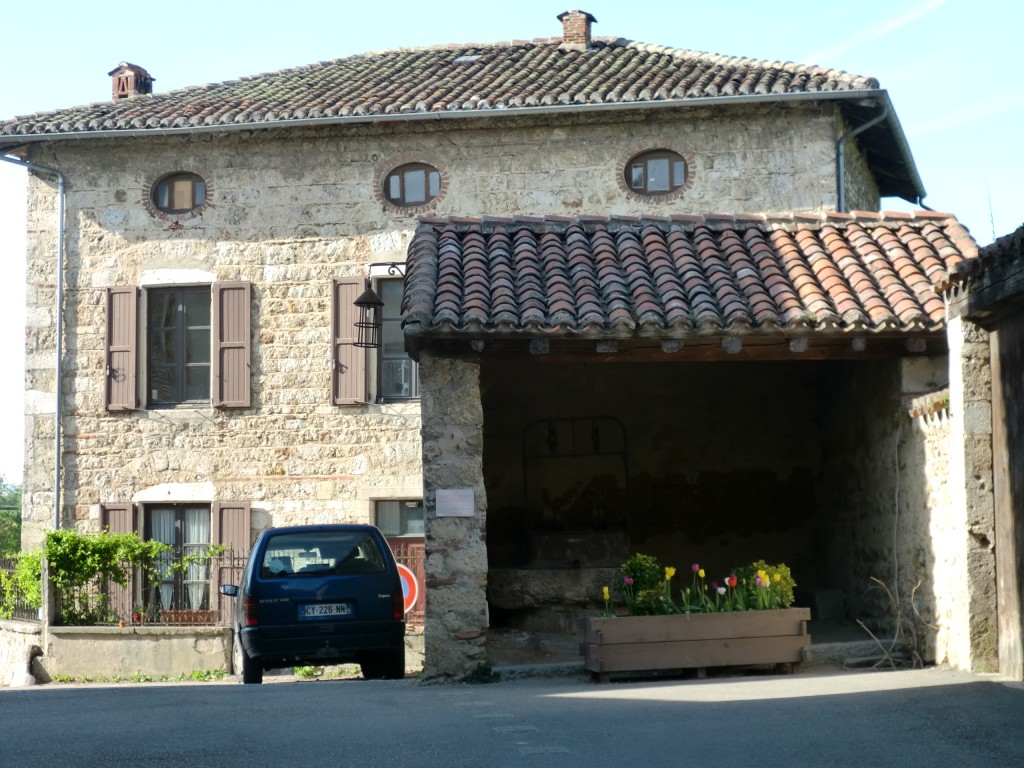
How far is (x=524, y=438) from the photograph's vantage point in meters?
15.1

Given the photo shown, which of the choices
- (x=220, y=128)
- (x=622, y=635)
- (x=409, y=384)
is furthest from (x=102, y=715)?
(x=220, y=128)

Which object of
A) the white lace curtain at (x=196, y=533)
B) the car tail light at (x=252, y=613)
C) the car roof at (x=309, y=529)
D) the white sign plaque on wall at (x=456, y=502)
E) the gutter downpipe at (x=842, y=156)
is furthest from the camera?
the white lace curtain at (x=196, y=533)

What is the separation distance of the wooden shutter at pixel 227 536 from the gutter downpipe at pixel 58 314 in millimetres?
2173

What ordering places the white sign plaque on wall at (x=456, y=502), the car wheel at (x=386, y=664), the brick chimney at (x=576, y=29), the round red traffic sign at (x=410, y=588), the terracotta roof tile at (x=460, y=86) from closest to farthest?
the white sign plaque on wall at (x=456, y=502) → the car wheel at (x=386, y=664) → the round red traffic sign at (x=410, y=588) → the terracotta roof tile at (x=460, y=86) → the brick chimney at (x=576, y=29)

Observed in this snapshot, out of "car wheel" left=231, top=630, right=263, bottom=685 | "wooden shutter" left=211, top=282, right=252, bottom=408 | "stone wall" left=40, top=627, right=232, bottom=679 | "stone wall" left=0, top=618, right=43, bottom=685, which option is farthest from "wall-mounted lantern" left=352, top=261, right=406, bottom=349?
"car wheel" left=231, top=630, right=263, bottom=685

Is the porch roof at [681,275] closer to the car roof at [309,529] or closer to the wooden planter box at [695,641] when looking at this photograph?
the wooden planter box at [695,641]

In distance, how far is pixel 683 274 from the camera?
1123 cm

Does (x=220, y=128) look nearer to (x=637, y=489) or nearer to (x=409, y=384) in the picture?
(x=409, y=384)

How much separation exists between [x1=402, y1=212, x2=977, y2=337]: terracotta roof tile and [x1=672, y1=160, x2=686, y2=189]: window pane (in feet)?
15.8

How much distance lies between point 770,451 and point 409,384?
16.8 ft

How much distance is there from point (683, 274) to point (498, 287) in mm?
1601

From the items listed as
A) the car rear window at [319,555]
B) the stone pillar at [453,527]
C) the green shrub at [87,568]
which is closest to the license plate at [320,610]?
the car rear window at [319,555]

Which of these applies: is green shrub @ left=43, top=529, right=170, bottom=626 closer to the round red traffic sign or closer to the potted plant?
the round red traffic sign

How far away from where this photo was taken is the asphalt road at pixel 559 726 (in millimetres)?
6250
